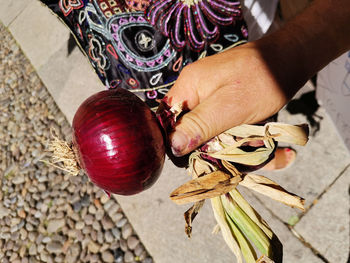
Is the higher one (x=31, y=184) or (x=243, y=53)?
(x=243, y=53)

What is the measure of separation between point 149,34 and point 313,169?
155 cm

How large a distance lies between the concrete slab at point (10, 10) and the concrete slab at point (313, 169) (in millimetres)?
4074

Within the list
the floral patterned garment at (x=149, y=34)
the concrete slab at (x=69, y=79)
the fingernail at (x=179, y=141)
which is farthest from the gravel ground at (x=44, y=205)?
the fingernail at (x=179, y=141)

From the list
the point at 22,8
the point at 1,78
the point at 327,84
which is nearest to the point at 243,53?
the point at 327,84

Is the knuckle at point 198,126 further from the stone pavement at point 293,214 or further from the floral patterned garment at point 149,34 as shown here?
the stone pavement at point 293,214

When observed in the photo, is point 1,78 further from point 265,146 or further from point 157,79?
point 265,146

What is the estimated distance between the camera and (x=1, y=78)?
3791 millimetres

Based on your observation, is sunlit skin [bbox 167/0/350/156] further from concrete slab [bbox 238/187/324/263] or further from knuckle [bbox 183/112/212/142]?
concrete slab [bbox 238/187/324/263]

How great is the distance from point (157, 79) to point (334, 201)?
4.94 ft

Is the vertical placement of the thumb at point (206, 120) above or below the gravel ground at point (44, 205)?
above

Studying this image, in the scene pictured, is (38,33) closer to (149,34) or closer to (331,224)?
(149,34)

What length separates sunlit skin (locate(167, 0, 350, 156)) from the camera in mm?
1100

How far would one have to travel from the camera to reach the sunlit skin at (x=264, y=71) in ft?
3.61

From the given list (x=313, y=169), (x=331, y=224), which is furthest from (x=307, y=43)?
(x=331, y=224)
